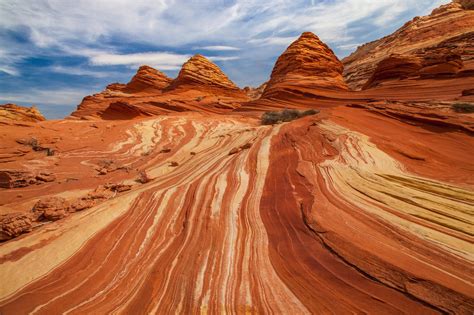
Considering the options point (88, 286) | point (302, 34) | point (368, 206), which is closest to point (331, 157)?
point (368, 206)

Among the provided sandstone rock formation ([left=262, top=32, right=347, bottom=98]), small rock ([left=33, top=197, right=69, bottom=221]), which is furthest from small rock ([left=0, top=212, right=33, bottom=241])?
sandstone rock formation ([left=262, top=32, right=347, bottom=98])

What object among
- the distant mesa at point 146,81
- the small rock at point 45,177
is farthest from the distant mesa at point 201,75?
the small rock at point 45,177

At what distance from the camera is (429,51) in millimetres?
22844

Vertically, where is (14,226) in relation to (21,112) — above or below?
below

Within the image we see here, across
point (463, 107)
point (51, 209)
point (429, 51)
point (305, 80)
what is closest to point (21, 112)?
point (51, 209)

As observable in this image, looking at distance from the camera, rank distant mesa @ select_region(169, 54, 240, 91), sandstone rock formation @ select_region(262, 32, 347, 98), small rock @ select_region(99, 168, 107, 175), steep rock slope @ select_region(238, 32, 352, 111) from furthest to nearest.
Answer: distant mesa @ select_region(169, 54, 240, 91), sandstone rock formation @ select_region(262, 32, 347, 98), steep rock slope @ select_region(238, 32, 352, 111), small rock @ select_region(99, 168, 107, 175)

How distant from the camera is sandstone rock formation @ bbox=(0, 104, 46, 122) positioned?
21839 mm

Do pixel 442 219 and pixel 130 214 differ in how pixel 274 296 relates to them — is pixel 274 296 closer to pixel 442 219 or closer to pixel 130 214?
pixel 442 219

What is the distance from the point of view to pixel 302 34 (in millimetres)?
28859

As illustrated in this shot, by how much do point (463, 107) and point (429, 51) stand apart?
16734mm

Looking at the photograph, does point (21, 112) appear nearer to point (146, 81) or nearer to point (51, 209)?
point (146, 81)

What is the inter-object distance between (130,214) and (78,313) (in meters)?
2.44

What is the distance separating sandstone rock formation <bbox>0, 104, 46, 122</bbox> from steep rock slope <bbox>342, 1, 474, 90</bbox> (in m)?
31.4

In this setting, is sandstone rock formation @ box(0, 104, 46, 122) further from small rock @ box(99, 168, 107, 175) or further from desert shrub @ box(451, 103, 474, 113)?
desert shrub @ box(451, 103, 474, 113)
